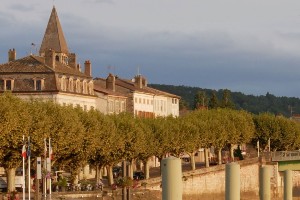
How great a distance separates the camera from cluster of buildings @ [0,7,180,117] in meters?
110

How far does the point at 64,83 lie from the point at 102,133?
2175cm

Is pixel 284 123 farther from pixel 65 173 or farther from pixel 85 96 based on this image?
pixel 65 173

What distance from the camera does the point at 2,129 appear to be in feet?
250

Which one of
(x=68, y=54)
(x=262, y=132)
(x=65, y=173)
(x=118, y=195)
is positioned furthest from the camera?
(x=262, y=132)

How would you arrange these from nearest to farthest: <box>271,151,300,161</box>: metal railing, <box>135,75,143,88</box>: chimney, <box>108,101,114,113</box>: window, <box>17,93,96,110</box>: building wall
→ <box>17,93,96,110</box>: building wall
<box>271,151,300,161</box>: metal railing
<box>108,101,114,113</box>: window
<box>135,75,143,88</box>: chimney

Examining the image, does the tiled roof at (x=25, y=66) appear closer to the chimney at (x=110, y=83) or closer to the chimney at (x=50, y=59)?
the chimney at (x=50, y=59)

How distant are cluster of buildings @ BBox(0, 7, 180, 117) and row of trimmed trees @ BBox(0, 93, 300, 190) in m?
9.52

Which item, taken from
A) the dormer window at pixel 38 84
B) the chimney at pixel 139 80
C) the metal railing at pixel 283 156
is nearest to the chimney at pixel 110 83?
the chimney at pixel 139 80

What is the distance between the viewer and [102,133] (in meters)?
92.8

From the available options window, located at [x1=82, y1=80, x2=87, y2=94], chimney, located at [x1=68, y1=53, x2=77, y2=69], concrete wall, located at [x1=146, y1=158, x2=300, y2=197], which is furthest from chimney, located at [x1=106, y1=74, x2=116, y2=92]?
concrete wall, located at [x1=146, y1=158, x2=300, y2=197]

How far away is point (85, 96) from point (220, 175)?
55.4 ft

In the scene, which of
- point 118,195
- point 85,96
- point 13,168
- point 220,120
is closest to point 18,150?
point 13,168

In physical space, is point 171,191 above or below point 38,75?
below

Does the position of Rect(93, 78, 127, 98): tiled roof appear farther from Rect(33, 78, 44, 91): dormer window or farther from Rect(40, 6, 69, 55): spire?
Rect(33, 78, 44, 91): dormer window
